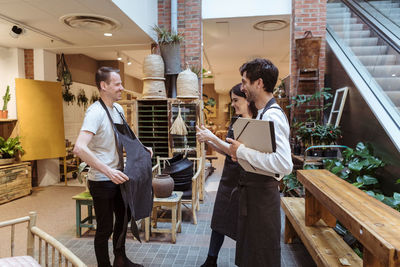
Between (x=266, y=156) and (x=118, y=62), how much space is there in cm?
753

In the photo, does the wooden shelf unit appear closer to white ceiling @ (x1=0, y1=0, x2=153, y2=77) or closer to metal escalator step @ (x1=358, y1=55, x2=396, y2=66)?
white ceiling @ (x1=0, y1=0, x2=153, y2=77)

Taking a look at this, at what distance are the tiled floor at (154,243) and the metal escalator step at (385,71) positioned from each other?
2.36m

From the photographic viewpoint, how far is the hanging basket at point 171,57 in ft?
14.4

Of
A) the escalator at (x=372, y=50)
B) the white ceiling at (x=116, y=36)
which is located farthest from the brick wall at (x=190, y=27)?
the escalator at (x=372, y=50)

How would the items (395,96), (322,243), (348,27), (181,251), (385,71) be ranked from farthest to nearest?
(348,27)
(385,71)
(395,96)
(181,251)
(322,243)

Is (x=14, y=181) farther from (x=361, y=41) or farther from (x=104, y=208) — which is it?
(x=361, y=41)

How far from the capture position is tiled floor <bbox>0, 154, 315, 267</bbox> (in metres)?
2.53

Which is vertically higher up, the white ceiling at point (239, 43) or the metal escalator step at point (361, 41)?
the white ceiling at point (239, 43)

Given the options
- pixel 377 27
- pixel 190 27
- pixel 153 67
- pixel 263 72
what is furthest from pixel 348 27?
pixel 263 72

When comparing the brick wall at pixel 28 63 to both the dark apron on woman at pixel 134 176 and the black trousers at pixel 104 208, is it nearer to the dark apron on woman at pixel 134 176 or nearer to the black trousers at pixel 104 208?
the dark apron on woman at pixel 134 176

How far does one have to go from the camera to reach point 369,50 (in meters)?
4.12

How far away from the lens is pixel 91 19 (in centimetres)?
378

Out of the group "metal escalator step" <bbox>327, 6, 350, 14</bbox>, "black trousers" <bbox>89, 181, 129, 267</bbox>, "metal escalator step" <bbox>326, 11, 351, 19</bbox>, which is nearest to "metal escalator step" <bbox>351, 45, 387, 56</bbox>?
"metal escalator step" <bbox>326, 11, 351, 19</bbox>

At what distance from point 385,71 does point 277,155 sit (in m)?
3.06
